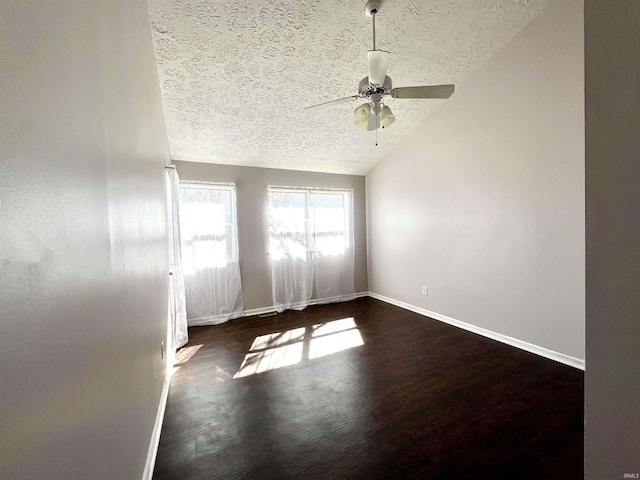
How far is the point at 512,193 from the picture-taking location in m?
2.79

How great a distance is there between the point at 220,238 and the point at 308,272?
1522mm

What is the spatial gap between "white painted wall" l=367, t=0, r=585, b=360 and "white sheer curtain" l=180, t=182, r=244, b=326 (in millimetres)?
2728

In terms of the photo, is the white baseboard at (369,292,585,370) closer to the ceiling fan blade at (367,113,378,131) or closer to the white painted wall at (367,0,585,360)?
the white painted wall at (367,0,585,360)

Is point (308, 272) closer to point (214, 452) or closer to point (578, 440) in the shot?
point (214, 452)

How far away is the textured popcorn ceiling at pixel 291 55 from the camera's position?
1972mm

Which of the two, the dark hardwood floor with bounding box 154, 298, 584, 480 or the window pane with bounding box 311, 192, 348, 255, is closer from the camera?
the dark hardwood floor with bounding box 154, 298, 584, 480

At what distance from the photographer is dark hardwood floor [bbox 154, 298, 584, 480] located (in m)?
1.47

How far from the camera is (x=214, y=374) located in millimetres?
2449

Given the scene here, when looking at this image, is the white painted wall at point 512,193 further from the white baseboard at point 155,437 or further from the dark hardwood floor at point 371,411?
the white baseboard at point 155,437

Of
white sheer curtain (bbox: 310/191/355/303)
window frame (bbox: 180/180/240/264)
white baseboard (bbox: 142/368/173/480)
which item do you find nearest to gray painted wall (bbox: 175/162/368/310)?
window frame (bbox: 180/180/240/264)

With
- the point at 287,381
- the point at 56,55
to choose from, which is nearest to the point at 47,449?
the point at 56,55

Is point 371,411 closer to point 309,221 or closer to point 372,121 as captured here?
point 372,121
